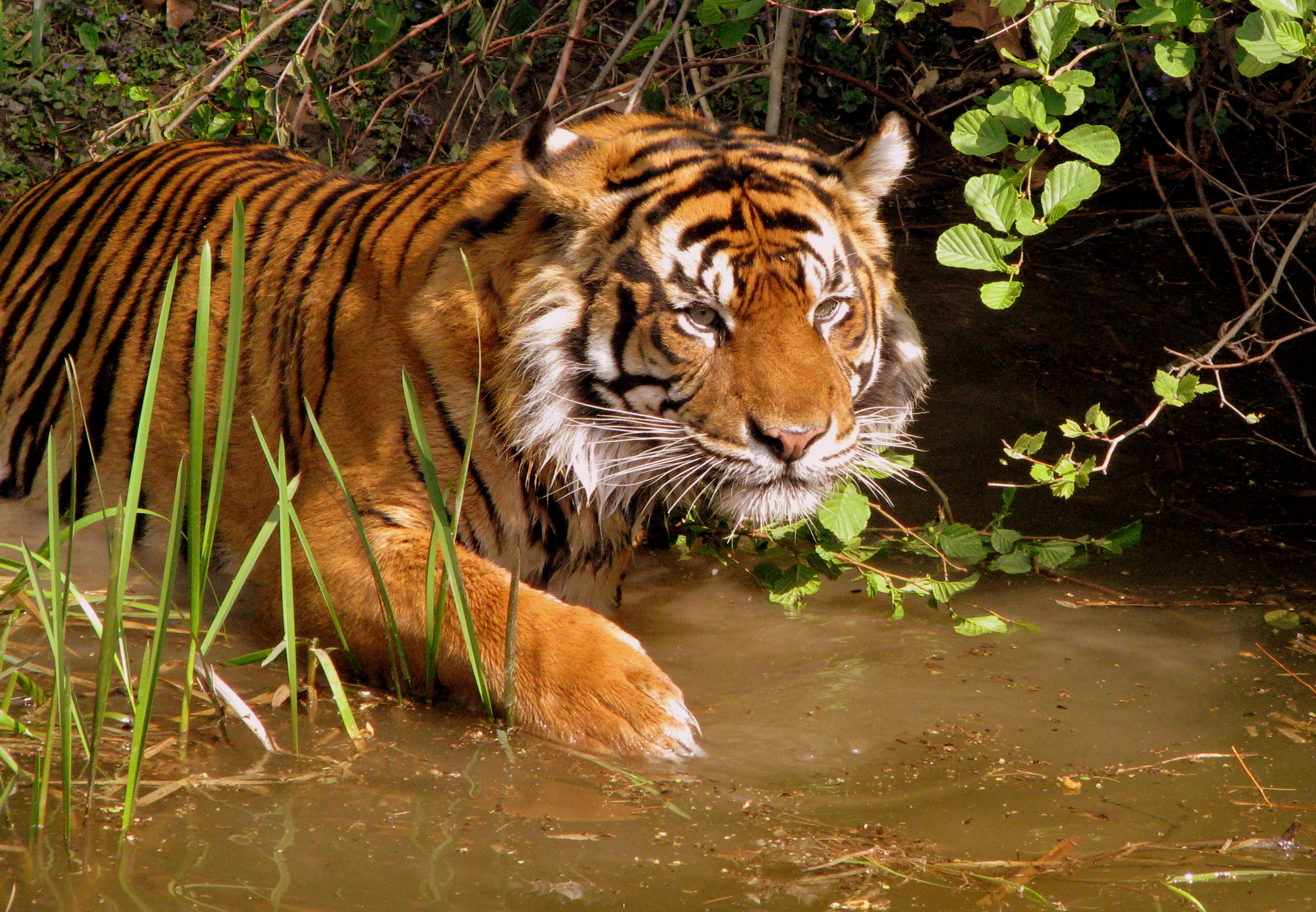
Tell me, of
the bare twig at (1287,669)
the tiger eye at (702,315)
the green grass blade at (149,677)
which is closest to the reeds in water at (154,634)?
the green grass blade at (149,677)

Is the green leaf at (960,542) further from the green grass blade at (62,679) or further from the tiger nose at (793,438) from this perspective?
the green grass blade at (62,679)

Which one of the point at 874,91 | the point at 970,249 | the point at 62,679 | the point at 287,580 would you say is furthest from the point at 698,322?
the point at 874,91

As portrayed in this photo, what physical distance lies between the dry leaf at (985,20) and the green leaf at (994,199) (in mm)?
2164

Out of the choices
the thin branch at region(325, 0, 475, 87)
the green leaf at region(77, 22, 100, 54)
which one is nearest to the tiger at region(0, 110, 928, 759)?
the thin branch at region(325, 0, 475, 87)

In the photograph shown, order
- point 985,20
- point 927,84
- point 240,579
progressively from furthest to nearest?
point 927,84 < point 985,20 < point 240,579

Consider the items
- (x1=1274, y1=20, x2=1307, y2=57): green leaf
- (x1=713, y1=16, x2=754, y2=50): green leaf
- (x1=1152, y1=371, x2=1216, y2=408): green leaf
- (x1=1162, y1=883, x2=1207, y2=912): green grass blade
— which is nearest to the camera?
(x1=1162, y1=883, x2=1207, y2=912): green grass blade

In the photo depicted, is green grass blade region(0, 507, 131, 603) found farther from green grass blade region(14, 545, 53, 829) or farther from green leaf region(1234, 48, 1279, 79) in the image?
green leaf region(1234, 48, 1279, 79)

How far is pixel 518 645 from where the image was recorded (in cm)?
229

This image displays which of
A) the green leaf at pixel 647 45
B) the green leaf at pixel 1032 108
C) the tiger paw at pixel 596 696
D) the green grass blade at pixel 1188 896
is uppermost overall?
the green leaf at pixel 647 45

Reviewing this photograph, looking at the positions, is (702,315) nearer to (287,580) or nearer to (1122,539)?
(287,580)

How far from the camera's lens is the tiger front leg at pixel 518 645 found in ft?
7.23

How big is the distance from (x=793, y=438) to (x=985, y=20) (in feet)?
10.2

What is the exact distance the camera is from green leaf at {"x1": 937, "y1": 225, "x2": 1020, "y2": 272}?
239cm

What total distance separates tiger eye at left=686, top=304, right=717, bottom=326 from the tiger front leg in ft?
1.83
